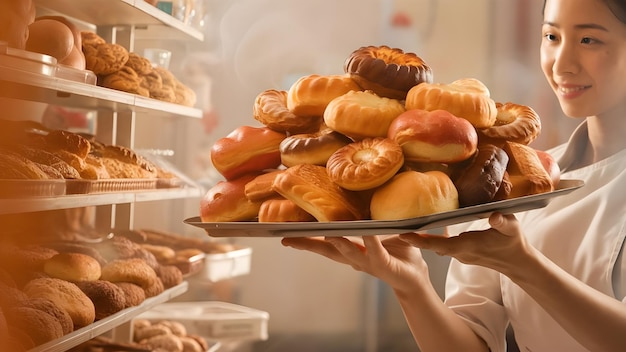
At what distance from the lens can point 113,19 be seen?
2.30m

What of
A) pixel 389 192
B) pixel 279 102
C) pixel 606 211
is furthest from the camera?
pixel 606 211

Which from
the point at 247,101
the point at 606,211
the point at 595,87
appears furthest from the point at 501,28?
the point at 606,211

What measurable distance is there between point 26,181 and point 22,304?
0.31m

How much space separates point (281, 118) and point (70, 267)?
105 centimetres

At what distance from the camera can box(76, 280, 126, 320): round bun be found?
70.0 inches

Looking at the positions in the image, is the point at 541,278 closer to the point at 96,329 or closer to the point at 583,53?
the point at 583,53

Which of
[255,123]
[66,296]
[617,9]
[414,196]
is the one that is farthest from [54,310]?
[255,123]

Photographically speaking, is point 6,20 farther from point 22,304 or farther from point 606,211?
point 606,211

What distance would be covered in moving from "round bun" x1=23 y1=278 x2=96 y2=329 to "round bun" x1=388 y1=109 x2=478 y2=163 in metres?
1.07

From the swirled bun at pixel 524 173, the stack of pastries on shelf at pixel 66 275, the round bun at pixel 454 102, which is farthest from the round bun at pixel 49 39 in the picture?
the swirled bun at pixel 524 173

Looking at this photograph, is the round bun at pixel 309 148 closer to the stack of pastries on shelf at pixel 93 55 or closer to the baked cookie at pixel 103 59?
the stack of pastries on shelf at pixel 93 55

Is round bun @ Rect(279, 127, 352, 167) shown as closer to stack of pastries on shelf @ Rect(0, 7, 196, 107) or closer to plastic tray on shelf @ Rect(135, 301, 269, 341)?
stack of pastries on shelf @ Rect(0, 7, 196, 107)

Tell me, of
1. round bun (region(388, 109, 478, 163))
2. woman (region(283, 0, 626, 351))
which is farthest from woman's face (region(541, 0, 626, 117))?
round bun (region(388, 109, 478, 163))

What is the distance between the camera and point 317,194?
90cm
